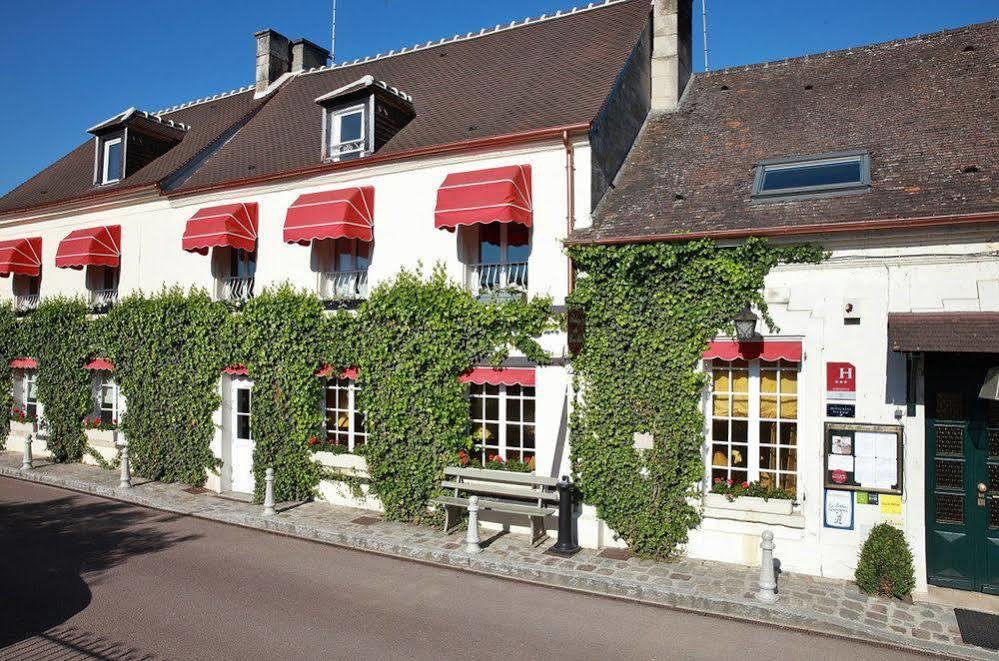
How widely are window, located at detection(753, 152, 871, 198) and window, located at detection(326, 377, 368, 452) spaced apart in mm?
7713

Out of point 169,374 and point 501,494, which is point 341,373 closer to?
point 501,494

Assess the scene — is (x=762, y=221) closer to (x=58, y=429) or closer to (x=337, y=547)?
(x=337, y=547)

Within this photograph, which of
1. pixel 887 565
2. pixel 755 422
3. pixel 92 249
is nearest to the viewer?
pixel 887 565

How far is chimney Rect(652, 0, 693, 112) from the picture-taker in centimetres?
1356

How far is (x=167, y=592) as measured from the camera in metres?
8.40

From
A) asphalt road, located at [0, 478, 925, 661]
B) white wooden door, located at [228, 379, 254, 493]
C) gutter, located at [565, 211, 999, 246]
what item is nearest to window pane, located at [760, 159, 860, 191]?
gutter, located at [565, 211, 999, 246]

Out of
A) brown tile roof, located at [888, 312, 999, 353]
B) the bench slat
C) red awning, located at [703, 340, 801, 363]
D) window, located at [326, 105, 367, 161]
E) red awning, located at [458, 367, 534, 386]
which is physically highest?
window, located at [326, 105, 367, 161]

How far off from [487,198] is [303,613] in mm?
6308

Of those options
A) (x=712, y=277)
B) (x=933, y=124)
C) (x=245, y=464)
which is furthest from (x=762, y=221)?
(x=245, y=464)

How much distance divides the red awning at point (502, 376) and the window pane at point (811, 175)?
4484 millimetres

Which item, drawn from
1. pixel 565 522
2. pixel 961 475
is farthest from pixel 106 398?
pixel 961 475

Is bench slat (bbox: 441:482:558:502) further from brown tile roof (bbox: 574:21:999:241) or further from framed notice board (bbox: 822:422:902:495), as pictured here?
brown tile roof (bbox: 574:21:999:241)

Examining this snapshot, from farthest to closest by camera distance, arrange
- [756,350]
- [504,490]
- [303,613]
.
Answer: [504,490] → [756,350] → [303,613]

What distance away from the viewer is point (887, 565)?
8312 millimetres
